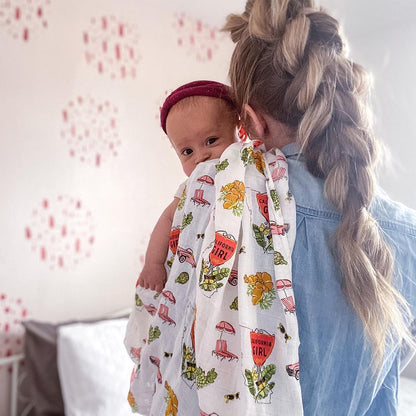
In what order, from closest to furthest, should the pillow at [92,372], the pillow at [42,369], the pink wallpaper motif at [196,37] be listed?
1. the pillow at [92,372]
2. the pillow at [42,369]
3. the pink wallpaper motif at [196,37]

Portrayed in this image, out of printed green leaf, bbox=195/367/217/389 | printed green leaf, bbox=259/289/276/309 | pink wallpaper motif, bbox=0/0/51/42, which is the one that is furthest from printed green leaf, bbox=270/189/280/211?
pink wallpaper motif, bbox=0/0/51/42

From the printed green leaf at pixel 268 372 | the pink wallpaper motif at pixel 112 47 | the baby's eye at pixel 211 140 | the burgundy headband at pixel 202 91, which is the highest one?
the pink wallpaper motif at pixel 112 47

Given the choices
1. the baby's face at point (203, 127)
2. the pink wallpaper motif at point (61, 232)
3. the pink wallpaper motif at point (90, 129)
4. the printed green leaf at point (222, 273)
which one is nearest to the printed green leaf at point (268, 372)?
the printed green leaf at point (222, 273)

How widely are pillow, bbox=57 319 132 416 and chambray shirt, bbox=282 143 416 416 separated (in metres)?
1.34

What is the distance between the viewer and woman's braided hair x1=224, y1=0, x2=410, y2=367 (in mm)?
592

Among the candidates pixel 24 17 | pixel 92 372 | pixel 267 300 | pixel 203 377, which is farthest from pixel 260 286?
pixel 24 17

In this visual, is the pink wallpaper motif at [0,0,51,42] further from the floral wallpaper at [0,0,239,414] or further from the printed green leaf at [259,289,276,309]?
the printed green leaf at [259,289,276,309]

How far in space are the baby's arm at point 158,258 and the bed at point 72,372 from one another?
1.19 m

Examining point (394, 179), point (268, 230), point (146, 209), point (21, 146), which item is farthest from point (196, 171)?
point (394, 179)

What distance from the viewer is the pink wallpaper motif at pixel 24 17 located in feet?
6.52

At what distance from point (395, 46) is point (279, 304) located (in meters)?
2.35

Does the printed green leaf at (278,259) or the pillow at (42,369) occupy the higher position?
the printed green leaf at (278,259)

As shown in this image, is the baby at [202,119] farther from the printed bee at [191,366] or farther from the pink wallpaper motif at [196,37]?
the pink wallpaper motif at [196,37]

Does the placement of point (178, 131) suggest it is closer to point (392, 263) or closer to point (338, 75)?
point (338, 75)
